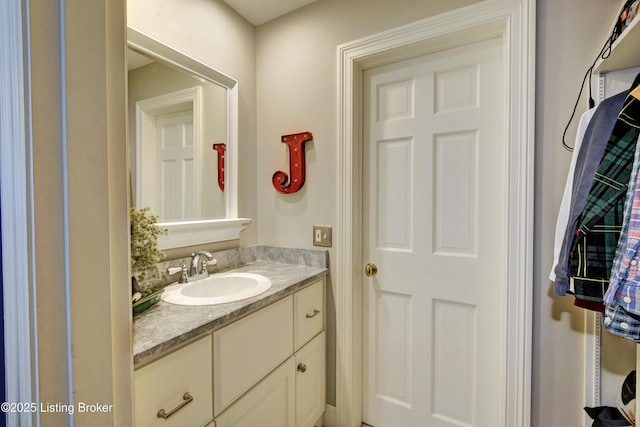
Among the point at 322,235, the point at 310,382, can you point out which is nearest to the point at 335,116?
the point at 322,235

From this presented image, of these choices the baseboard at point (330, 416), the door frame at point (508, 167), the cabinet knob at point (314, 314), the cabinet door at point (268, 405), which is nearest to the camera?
the cabinet door at point (268, 405)

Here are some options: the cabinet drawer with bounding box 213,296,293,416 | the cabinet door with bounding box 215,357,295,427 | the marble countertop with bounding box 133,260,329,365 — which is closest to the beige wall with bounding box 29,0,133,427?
the marble countertop with bounding box 133,260,329,365

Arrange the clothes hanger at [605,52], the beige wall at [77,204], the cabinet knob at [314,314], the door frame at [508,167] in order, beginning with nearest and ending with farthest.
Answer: the beige wall at [77,204], the clothes hanger at [605,52], the door frame at [508,167], the cabinet knob at [314,314]

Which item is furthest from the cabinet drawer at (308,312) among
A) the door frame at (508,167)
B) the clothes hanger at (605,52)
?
the clothes hanger at (605,52)

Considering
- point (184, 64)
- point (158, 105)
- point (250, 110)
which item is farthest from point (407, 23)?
point (158, 105)

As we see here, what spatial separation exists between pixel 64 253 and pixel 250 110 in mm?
1562

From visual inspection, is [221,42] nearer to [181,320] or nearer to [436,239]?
[181,320]

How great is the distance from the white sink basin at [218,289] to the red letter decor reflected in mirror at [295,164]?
1.85 ft

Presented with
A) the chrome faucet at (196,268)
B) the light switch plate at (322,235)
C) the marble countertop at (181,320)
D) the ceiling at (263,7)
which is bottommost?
the marble countertop at (181,320)

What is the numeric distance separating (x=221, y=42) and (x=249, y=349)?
5.28 feet

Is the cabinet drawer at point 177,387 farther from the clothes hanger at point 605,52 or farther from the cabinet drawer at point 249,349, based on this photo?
the clothes hanger at point 605,52

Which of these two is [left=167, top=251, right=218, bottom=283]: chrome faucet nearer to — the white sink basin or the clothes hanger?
the white sink basin

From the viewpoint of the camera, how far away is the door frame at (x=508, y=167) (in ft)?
3.85

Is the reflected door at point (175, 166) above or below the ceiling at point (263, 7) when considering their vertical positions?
below
